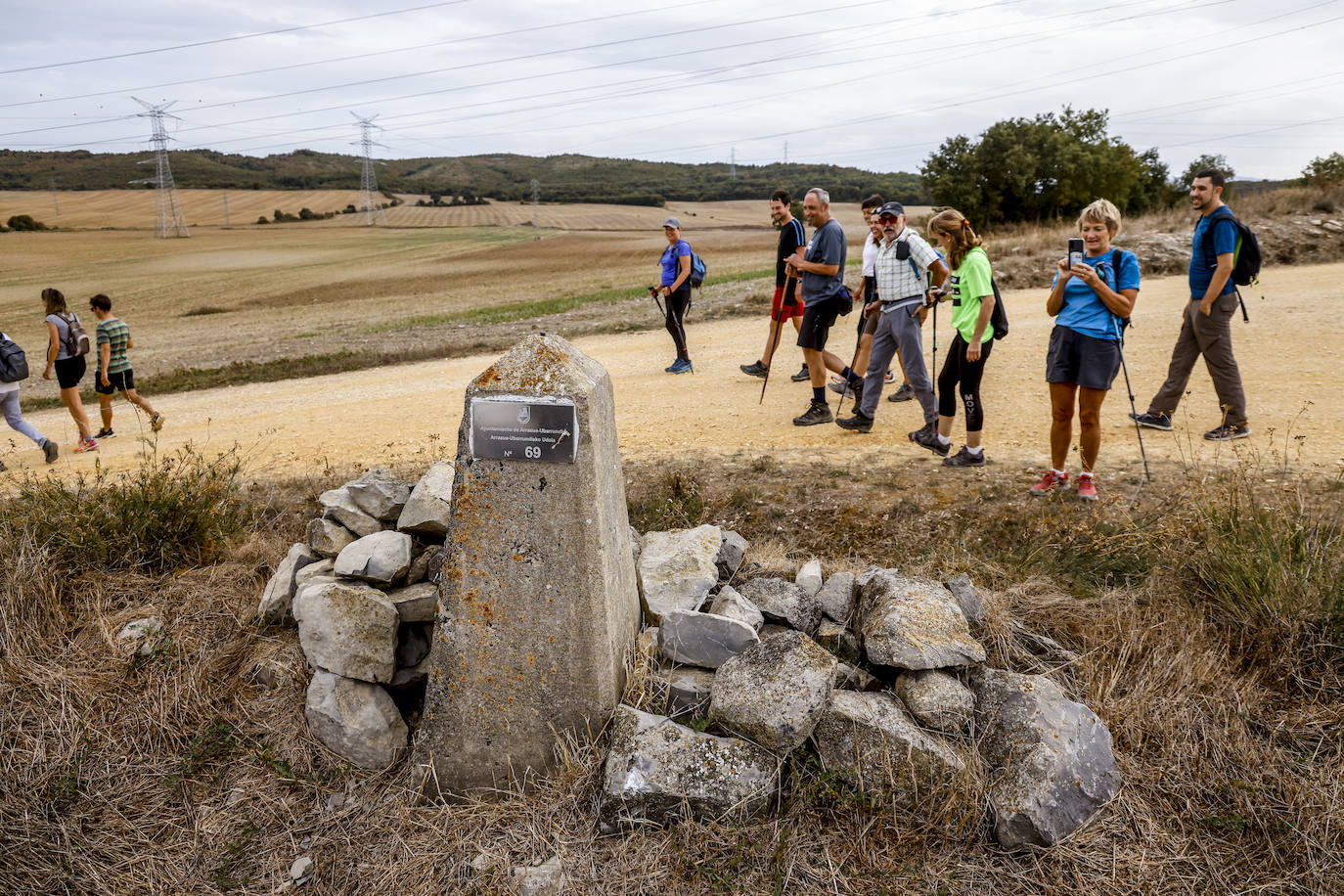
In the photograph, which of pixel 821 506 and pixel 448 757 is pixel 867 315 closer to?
pixel 821 506

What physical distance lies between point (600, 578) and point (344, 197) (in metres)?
110

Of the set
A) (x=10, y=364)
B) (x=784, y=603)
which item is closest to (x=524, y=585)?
(x=784, y=603)

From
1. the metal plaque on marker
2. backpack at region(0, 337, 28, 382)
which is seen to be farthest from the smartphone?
backpack at region(0, 337, 28, 382)

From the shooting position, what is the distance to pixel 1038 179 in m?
34.2

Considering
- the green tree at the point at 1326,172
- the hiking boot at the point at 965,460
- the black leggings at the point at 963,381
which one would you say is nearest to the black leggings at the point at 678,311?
the black leggings at the point at 963,381

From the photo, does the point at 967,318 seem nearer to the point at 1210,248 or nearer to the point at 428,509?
the point at 1210,248

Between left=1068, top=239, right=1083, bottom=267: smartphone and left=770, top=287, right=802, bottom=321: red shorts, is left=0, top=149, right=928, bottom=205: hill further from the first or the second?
left=1068, top=239, right=1083, bottom=267: smartphone

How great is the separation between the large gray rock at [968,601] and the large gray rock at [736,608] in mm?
1048

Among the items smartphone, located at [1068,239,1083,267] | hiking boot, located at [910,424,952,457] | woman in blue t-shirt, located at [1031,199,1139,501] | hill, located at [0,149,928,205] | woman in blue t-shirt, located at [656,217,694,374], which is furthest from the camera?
hill, located at [0,149,928,205]

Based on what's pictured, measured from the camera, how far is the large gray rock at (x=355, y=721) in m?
3.93

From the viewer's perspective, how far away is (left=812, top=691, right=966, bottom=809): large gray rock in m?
3.31

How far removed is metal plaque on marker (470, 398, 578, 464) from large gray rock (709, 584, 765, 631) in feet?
4.40

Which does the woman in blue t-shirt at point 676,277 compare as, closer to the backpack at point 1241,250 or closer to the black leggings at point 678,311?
the black leggings at point 678,311

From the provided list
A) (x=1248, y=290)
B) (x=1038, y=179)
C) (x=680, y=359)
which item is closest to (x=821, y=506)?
(x=680, y=359)
